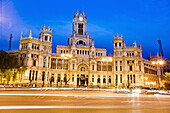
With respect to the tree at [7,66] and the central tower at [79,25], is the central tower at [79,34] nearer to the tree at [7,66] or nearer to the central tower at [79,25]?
the central tower at [79,25]

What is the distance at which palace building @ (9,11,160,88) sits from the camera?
259 ft

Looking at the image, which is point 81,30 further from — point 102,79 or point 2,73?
point 2,73

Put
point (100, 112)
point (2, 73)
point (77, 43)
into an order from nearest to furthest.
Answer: point (100, 112) → point (2, 73) → point (77, 43)

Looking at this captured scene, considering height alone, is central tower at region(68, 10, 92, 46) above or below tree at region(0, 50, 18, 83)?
above

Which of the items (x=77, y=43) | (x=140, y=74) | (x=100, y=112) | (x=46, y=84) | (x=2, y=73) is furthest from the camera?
(x=77, y=43)

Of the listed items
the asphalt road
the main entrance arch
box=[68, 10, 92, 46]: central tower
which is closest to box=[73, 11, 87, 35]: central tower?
box=[68, 10, 92, 46]: central tower

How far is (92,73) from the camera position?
289ft

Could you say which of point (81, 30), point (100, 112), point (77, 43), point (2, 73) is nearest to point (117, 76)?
point (77, 43)

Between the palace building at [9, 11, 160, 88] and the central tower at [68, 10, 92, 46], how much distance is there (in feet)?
1.12

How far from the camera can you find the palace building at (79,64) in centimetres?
7906

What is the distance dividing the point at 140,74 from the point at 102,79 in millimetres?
20696

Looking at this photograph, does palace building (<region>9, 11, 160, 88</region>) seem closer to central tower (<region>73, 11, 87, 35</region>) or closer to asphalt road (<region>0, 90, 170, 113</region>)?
central tower (<region>73, 11, 87, 35</region>)

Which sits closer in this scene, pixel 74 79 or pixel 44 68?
pixel 44 68

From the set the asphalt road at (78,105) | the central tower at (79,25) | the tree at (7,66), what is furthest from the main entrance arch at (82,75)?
the asphalt road at (78,105)
